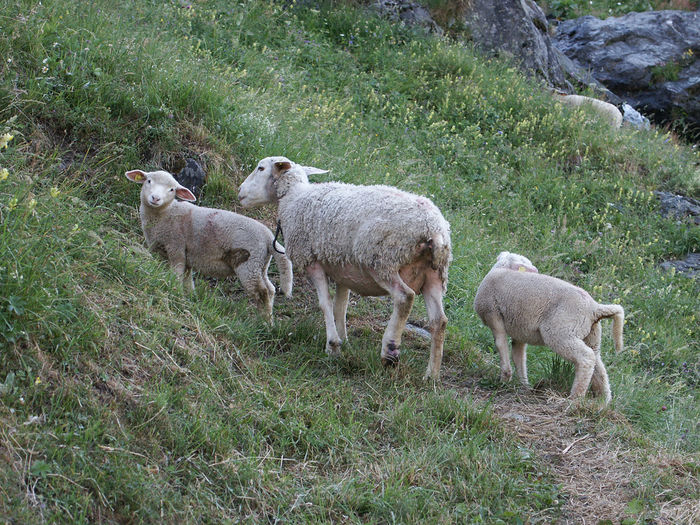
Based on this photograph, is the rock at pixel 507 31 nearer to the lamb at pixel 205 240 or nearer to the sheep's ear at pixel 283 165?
the sheep's ear at pixel 283 165

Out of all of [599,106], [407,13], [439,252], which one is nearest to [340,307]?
[439,252]

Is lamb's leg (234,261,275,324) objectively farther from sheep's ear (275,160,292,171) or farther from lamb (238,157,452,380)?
sheep's ear (275,160,292,171)

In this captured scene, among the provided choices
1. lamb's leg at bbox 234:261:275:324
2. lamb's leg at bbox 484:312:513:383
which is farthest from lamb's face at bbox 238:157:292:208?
lamb's leg at bbox 484:312:513:383

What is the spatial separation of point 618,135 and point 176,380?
976 cm

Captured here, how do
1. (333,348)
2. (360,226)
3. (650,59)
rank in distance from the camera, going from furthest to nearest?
(650,59)
(333,348)
(360,226)

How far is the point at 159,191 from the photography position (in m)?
5.84

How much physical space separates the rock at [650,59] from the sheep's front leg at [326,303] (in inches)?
496

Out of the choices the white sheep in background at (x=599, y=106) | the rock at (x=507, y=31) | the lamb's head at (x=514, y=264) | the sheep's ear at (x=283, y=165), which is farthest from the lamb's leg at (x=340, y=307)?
the rock at (x=507, y=31)

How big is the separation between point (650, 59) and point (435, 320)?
1379cm

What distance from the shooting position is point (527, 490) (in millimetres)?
4230

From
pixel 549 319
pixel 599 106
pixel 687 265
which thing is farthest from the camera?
pixel 599 106

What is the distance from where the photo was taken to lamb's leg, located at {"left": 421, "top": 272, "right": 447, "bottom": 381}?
5.34 metres

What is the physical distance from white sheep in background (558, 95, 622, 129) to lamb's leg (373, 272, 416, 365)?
29.4ft

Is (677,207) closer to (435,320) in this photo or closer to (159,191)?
(435,320)
